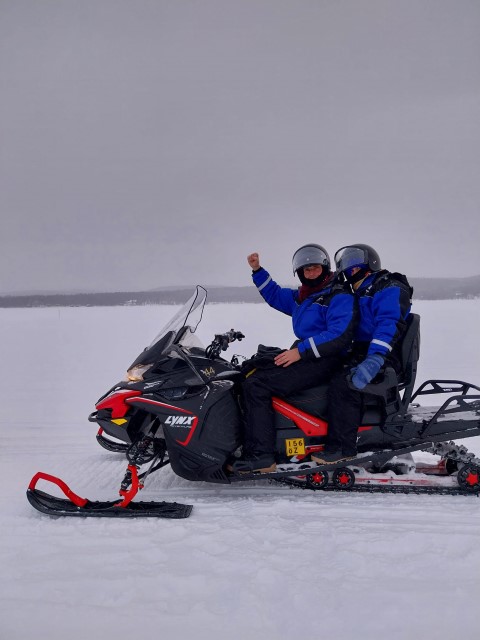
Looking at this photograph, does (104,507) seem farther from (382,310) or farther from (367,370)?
(382,310)

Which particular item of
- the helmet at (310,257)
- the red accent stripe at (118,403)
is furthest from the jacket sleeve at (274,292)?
the red accent stripe at (118,403)

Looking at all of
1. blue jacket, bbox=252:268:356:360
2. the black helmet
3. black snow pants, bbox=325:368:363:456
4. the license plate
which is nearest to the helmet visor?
the black helmet

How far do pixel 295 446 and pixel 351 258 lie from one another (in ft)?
4.41

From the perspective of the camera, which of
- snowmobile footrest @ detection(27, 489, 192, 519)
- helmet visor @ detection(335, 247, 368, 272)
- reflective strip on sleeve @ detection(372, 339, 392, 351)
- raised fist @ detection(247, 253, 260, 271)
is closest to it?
snowmobile footrest @ detection(27, 489, 192, 519)

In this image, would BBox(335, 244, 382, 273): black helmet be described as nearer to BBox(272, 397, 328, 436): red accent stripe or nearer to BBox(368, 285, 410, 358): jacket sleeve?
BBox(368, 285, 410, 358): jacket sleeve

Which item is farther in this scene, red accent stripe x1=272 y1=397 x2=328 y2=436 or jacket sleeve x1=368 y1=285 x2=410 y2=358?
red accent stripe x1=272 y1=397 x2=328 y2=436

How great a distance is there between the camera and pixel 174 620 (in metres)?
2.11

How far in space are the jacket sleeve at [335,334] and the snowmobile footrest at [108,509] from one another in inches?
48.0

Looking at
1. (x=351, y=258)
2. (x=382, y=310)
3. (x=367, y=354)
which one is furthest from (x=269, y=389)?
(x=351, y=258)

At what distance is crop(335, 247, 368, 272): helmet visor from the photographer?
11.6ft

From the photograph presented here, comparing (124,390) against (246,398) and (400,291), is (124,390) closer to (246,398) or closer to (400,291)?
(246,398)

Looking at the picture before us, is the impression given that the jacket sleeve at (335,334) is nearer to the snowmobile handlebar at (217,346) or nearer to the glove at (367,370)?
the glove at (367,370)

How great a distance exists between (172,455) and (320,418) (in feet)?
3.30

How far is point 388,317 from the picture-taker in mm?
3209
